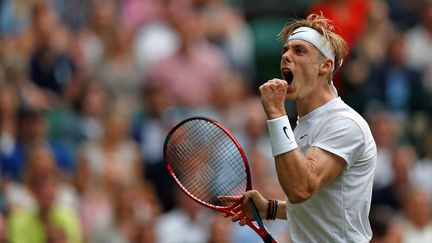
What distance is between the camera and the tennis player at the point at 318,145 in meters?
5.90

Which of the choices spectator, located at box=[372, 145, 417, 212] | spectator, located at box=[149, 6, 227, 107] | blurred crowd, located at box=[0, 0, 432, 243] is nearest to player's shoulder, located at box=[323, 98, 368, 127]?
blurred crowd, located at box=[0, 0, 432, 243]

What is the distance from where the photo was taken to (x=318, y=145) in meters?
6.06

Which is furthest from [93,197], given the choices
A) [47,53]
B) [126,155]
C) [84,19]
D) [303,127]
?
[303,127]

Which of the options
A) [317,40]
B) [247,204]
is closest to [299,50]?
[317,40]

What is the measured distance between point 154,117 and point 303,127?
225 inches

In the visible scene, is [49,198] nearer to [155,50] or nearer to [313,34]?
[155,50]

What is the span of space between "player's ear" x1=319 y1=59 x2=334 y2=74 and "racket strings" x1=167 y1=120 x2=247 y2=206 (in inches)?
41.7

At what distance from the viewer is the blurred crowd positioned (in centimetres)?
1059

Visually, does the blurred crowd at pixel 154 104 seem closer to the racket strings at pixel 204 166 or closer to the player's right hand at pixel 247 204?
the racket strings at pixel 204 166

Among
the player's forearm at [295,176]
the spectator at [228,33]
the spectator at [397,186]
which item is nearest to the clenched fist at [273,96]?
the player's forearm at [295,176]

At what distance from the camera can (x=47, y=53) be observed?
12039mm

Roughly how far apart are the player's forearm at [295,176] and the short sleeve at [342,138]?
0.23 m

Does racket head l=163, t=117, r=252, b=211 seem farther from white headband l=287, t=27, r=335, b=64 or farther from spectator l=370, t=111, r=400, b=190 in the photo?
spectator l=370, t=111, r=400, b=190

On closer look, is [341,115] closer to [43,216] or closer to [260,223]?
[260,223]
